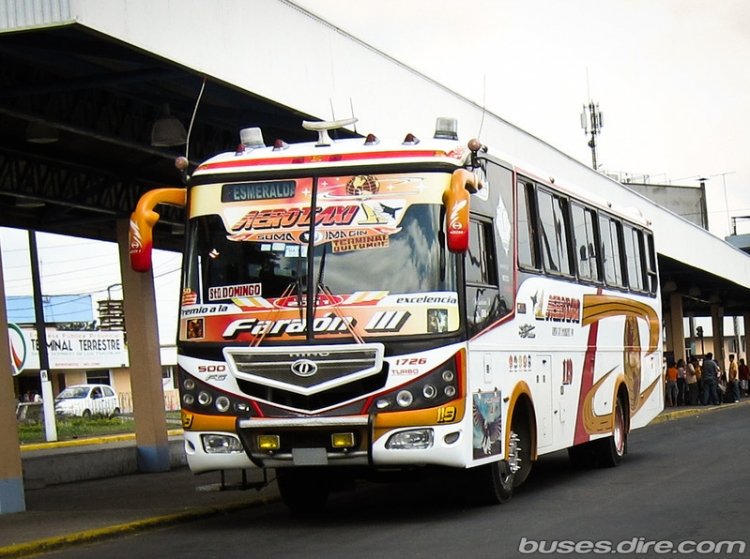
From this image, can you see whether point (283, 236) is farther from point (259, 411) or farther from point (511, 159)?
point (511, 159)

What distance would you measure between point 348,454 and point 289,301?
1407 mm

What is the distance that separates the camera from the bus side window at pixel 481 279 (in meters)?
12.3

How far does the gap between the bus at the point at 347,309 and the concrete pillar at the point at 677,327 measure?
39.5m

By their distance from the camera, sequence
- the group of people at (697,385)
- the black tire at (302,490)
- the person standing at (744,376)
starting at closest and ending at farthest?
the black tire at (302,490), the group of people at (697,385), the person standing at (744,376)

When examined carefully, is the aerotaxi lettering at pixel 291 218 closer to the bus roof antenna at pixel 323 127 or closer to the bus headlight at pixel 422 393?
the bus roof antenna at pixel 323 127

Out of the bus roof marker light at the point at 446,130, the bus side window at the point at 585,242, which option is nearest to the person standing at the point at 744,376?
the bus side window at the point at 585,242

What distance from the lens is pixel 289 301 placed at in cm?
1196

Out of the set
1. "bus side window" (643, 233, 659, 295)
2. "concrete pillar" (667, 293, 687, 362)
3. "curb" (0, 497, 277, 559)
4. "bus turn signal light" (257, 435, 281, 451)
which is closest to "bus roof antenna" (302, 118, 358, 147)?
"bus turn signal light" (257, 435, 281, 451)

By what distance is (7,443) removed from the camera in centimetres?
1532

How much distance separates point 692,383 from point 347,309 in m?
35.9

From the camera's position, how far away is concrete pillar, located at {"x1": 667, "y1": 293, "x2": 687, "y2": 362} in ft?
170

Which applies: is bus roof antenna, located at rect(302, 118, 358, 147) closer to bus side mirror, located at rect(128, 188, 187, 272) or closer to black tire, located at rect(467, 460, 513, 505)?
bus side mirror, located at rect(128, 188, 187, 272)

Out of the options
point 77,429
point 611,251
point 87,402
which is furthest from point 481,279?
point 87,402

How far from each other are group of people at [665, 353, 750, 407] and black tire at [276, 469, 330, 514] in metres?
30.9
